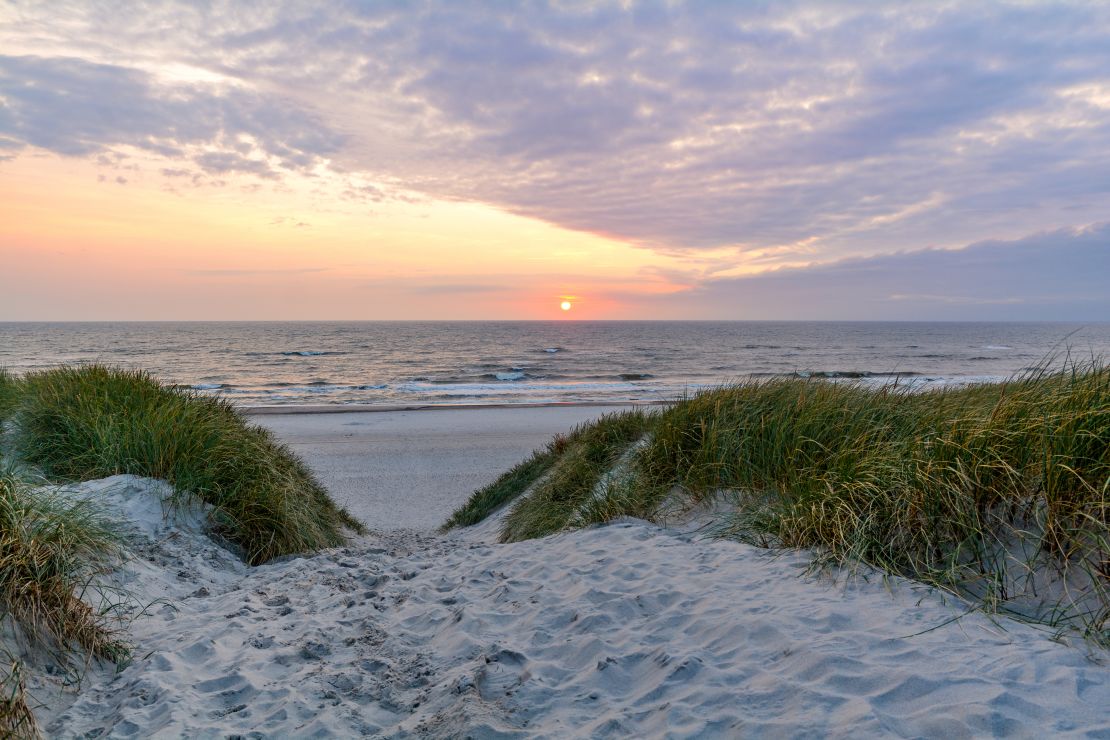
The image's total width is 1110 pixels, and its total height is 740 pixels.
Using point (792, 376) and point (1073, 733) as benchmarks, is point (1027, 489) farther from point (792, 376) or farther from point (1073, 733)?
point (792, 376)

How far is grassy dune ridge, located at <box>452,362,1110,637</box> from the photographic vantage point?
3.58m

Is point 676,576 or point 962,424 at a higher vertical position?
point 962,424

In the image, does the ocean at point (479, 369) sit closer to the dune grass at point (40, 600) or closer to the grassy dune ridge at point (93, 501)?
the grassy dune ridge at point (93, 501)

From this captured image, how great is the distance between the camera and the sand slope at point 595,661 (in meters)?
2.75

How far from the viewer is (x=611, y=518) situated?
6426 mm

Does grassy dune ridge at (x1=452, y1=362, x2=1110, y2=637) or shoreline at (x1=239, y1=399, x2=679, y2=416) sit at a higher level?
grassy dune ridge at (x1=452, y1=362, x2=1110, y2=637)

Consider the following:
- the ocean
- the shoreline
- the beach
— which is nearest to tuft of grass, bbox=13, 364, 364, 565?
the beach

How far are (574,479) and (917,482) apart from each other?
15.3 feet

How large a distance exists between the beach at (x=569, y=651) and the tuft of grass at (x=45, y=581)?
24 centimetres

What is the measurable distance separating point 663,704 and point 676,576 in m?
1.62

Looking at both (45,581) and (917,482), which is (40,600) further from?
(917,482)

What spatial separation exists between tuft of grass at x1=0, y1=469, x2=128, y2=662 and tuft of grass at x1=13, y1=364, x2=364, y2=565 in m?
2.07

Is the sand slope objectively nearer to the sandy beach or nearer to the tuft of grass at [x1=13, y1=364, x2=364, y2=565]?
the tuft of grass at [x1=13, y1=364, x2=364, y2=565]

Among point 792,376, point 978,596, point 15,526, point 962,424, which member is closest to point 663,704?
point 978,596
